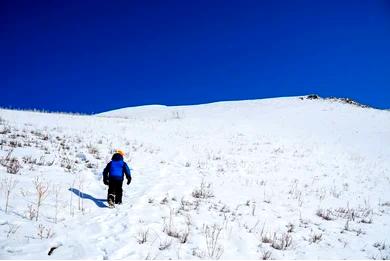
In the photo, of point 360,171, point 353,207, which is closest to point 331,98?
point 360,171

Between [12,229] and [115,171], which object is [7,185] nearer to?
[12,229]

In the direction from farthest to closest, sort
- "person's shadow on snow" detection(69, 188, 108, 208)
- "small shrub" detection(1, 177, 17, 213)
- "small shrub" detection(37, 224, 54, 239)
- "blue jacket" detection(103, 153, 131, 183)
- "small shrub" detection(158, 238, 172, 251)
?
"blue jacket" detection(103, 153, 131, 183) < "person's shadow on snow" detection(69, 188, 108, 208) < "small shrub" detection(1, 177, 17, 213) < "small shrub" detection(158, 238, 172, 251) < "small shrub" detection(37, 224, 54, 239)

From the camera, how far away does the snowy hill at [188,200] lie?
6.02 metres

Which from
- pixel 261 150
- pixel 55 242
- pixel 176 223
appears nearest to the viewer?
pixel 55 242

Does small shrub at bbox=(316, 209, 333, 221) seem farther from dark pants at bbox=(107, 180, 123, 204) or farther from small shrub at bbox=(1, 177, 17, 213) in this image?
small shrub at bbox=(1, 177, 17, 213)

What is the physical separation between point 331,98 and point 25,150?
5185cm

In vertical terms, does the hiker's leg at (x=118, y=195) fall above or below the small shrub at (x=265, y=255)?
above

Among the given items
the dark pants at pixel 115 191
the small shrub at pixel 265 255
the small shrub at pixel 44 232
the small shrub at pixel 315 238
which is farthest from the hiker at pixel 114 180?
the small shrub at pixel 315 238

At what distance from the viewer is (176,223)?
23.5ft

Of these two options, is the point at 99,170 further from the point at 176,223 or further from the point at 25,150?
the point at 176,223

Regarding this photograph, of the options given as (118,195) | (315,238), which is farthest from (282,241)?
(118,195)

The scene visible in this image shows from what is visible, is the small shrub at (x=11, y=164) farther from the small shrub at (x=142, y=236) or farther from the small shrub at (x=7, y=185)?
the small shrub at (x=142, y=236)

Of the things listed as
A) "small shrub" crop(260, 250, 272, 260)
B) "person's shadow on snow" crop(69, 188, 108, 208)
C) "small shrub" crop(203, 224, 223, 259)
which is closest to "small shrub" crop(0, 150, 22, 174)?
"person's shadow on snow" crop(69, 188, 108, 208)

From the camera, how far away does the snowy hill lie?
19.8 ft
